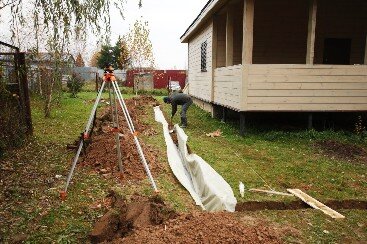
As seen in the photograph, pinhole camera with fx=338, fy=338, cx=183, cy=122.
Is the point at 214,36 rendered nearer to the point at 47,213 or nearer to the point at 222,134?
the point at 222,134

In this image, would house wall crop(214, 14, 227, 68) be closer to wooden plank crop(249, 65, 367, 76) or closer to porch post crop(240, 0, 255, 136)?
porch post crop(240, 0, 255, 136)

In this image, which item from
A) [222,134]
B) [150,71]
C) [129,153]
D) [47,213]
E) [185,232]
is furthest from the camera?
[150,71]

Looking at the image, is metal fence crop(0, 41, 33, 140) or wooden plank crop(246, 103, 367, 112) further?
wooden plank crop(246, 103, 367, 112)

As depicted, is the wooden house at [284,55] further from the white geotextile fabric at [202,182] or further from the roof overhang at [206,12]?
the white geotextile fabric at [202,182]

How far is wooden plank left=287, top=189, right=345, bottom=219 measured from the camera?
4570 mm

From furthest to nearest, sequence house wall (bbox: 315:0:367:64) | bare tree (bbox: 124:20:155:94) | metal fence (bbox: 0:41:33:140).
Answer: bare tree (bbox: 124:20:155:94), house wall (bbox: 315:0:367:64), metal fence (bbox: 0:41:33:140)

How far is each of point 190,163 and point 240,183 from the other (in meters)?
1.40

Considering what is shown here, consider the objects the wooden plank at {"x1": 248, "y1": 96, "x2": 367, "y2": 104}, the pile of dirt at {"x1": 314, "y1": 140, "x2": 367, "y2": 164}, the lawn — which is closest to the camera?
the lawn

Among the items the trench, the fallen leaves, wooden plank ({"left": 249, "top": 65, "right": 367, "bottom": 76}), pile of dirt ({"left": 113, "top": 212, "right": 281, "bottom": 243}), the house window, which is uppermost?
the house window

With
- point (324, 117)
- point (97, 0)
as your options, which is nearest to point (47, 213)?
point (97, 0)

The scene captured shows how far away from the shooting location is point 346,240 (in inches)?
154

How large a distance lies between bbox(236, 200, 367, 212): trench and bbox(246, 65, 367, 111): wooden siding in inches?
168

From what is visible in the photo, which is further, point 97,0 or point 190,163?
point 190,163

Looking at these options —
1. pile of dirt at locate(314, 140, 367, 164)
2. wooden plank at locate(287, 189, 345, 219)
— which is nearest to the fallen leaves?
pile of dirt at locate(314, 140, 367, 164)
